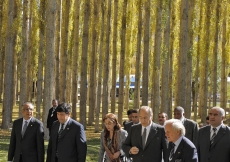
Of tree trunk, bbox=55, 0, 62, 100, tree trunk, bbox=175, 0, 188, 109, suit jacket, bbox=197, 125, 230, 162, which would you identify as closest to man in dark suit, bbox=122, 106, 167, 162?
suit jacket, bbox=197, 125, 230, 162

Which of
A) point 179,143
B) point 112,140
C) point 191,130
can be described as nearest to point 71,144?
point 112,140

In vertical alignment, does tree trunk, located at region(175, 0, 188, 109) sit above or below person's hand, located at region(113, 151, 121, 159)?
above

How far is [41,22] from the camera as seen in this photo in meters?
23.0

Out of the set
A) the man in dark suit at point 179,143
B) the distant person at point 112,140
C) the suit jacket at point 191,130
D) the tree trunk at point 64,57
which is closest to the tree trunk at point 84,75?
the tree trunk at point 64,57

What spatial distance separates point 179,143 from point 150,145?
1924 millimetres

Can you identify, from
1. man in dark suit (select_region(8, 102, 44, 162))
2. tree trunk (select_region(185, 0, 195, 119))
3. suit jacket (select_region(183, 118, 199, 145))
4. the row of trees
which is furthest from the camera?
tree trunk (select_region(185, 0, 195, 119))

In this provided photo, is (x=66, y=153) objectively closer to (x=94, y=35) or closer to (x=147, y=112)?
(x=147, y=112)

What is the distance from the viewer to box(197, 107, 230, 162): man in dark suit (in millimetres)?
8086

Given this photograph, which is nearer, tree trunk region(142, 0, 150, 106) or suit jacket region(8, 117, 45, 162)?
suit jacket region(8, 117, 45, 162)

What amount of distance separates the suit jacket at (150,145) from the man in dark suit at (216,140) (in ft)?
2.31

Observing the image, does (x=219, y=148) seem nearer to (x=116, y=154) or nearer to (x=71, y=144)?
(x=116, y=154)

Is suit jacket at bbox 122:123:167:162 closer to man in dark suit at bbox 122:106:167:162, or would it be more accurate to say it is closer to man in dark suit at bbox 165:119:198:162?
man in dark suit at bbox 122:106:167:162

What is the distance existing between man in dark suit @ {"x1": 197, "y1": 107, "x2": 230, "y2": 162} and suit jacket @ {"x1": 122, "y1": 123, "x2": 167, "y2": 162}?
27.7 inches

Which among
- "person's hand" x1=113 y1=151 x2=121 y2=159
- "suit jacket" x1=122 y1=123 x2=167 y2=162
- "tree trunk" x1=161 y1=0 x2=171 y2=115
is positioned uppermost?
"tree trunk" x1=161 y1=0 x2=171 y2=115
